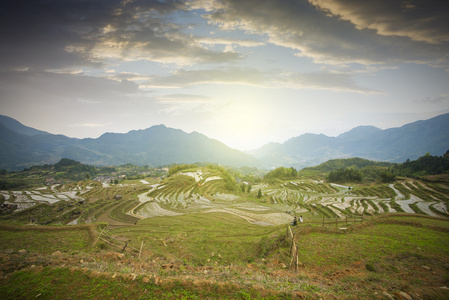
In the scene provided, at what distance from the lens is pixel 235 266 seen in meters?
10.1

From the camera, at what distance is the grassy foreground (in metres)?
6.31

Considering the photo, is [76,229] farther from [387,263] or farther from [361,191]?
[361,191]

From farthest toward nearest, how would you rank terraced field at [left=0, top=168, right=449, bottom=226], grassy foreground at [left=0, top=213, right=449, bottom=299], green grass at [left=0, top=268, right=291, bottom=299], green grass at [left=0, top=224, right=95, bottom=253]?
terraced field at [left=0, top=168, right=449, bottom=226], green grass at [left=0, top=224, right=95, bottom=253], grassy foreground at [left=0, top=213, right=449, bottom=299], green grass at [left=0, top=268, right=291, bottom=299]

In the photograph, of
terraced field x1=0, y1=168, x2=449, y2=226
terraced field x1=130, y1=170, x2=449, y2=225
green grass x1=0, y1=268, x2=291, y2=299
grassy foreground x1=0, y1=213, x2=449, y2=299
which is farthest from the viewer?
terraced field x1=130, y1=170, x2=449, y2=225

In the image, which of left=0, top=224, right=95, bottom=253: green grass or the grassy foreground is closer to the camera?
the grassy foreground

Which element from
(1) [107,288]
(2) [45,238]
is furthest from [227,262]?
(2) [45,238]

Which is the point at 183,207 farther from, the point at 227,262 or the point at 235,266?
the point at 235,266

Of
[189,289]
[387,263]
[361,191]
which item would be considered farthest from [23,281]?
[361,191]

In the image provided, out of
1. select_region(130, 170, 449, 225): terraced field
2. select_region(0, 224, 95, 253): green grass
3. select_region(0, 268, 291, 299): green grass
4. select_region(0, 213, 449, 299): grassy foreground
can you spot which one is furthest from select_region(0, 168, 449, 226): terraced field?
select_region(0, 268, 291, 299): green grass

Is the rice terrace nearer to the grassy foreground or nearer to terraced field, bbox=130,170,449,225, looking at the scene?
the grassy foreground

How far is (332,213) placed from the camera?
3694 centimetres

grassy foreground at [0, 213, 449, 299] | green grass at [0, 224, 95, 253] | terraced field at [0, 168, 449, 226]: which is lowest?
terraced field at [0, 168, 449, 226]

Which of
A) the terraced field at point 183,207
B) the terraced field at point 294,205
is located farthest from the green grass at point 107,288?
the terraced field at point 294,205

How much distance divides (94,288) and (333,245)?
1414 cm
